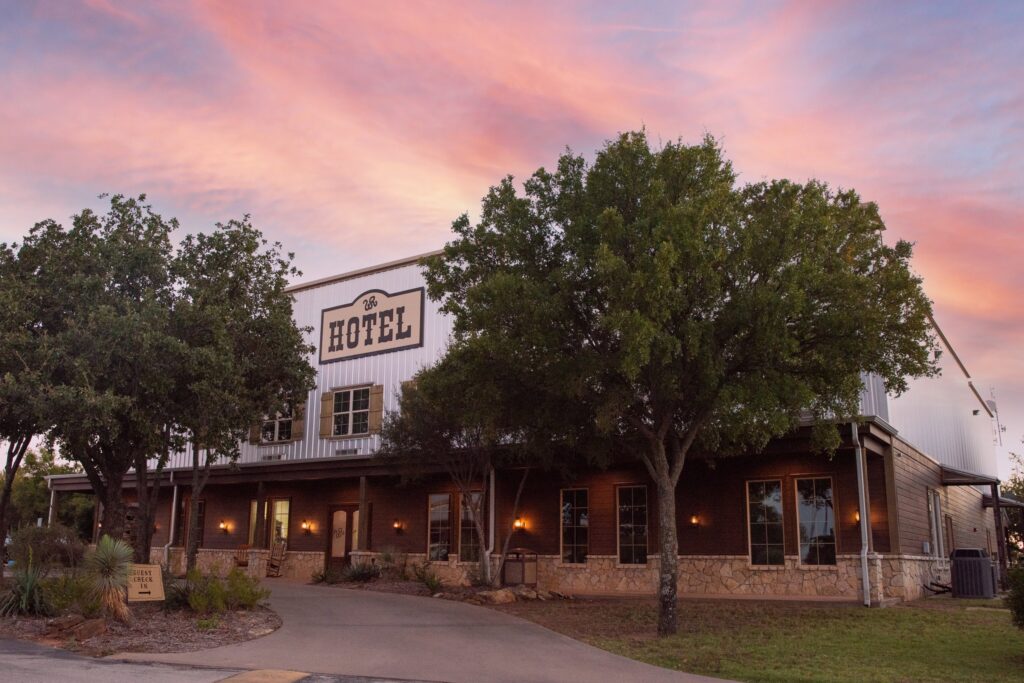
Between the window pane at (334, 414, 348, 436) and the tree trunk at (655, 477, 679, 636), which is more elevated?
the window pane at (334, 414, 348, 436)

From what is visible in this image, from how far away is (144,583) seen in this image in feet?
45.7

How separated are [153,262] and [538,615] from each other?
9.97 m

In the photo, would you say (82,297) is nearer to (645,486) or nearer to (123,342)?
(123,342)

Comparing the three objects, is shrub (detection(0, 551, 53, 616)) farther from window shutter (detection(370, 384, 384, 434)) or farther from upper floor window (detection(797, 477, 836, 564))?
upper floor window (detection(797, 477, 836, 564))

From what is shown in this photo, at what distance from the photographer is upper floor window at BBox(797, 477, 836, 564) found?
18844 millimetres

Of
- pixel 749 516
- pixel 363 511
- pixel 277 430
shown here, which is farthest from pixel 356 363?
pixel 749 516

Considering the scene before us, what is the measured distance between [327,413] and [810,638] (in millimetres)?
17641

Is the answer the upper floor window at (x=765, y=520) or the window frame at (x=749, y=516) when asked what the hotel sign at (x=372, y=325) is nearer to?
the window frame at (x=749, y=516)

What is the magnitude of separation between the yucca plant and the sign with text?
0.41 meters

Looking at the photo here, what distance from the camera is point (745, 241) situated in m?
13.2

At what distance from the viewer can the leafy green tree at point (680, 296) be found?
12961mm

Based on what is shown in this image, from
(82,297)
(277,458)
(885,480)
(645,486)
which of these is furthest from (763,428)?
(277,458)

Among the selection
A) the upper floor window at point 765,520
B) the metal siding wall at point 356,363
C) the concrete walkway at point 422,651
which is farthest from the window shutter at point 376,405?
the upper floor window at point 765,520

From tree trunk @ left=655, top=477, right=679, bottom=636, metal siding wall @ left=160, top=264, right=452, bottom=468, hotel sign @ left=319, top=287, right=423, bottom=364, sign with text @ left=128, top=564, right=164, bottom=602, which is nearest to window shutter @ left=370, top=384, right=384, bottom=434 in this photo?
metal siding wall @ left=160, top=264, right=452, bottom=468
